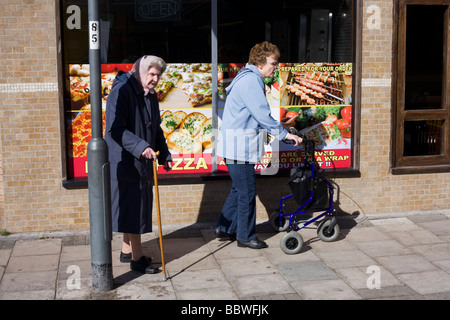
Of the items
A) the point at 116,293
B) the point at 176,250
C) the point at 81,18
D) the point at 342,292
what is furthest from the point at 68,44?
the point at 342,292

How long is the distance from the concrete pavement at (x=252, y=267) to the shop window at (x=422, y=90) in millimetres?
999

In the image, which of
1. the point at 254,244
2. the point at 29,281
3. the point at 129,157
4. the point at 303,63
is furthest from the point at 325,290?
the point at 303,63

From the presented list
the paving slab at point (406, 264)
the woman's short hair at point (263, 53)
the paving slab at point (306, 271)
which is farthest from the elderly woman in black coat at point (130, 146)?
the paving slab at point (406, 264)

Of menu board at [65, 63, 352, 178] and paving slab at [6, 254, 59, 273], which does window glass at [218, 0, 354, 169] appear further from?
paving slab at [6, 254, 59, 273]

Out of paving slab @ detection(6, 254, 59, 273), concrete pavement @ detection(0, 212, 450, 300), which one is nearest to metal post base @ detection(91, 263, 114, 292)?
concrete pavement @ detection(0, 212, 450, 300)

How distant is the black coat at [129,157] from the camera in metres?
5.62

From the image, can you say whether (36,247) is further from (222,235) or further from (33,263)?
(222,235)

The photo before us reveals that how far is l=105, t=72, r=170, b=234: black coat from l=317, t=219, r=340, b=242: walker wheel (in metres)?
2.01

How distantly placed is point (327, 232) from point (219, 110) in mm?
1947

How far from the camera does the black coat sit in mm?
5617

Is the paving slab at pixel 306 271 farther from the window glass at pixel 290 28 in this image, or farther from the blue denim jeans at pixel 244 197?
the window glass at pixel 290 28

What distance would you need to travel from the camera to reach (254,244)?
6.63 m

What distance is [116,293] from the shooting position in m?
5.42

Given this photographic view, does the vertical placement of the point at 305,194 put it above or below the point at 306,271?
above
